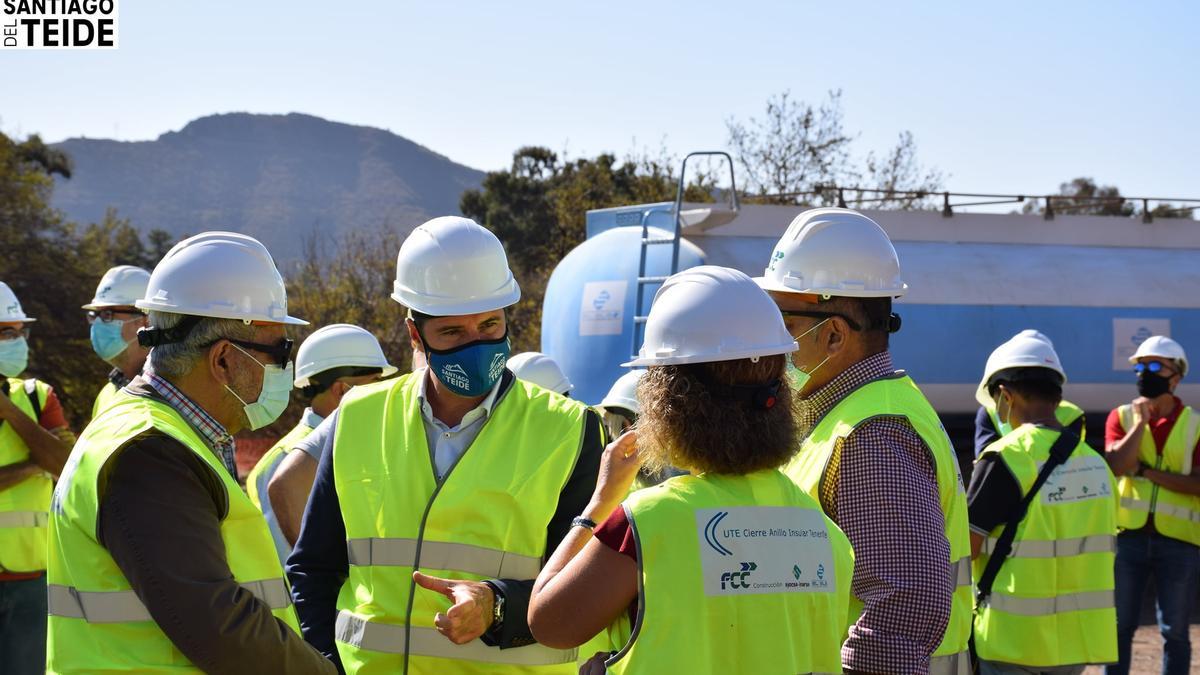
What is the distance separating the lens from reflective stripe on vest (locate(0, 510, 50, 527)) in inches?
233

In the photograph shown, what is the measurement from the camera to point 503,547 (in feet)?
Result: 9.56

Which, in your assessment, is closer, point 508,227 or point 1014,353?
point 1014,353

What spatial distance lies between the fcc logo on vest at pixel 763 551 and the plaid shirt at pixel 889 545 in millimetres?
284

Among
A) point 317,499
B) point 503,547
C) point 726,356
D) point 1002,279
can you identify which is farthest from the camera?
point 1002,279

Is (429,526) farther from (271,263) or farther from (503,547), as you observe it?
(271,263)

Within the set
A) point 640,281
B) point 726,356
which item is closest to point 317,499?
point 726,356

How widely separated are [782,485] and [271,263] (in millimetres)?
1474

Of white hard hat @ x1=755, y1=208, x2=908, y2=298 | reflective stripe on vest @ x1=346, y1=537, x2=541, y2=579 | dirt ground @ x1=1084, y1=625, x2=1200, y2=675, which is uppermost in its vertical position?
white hard hat @ x1=755, y1=208, x2=908, y2=298

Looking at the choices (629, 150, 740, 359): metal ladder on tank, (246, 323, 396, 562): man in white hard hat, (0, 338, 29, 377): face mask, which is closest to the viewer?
(246, 323, 396, 562): man in white hard hat

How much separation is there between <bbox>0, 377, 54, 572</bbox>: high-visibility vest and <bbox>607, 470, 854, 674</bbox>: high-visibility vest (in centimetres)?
469

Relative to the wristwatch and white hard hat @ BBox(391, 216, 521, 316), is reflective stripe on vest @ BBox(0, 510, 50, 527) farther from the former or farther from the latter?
the wristwatch

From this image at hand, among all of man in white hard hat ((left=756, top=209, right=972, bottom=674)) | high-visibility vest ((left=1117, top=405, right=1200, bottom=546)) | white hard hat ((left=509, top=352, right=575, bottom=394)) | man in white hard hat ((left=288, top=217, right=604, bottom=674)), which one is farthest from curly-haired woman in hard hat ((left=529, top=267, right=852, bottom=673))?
high-visibility vest ((left=1117, top=405, right=1200, bottom=546))

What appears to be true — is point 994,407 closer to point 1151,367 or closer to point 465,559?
point 1151,367

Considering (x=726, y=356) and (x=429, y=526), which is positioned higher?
(x=726, y=356)
